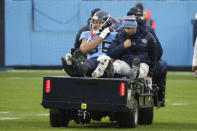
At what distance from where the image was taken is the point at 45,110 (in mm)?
16359

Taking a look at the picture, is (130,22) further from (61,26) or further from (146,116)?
(61,26)

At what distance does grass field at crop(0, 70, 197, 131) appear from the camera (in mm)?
12547

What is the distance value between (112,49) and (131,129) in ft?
5.40

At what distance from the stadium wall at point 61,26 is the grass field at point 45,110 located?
737 cm

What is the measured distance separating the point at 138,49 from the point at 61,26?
22184mm

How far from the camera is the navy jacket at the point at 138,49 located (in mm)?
13031

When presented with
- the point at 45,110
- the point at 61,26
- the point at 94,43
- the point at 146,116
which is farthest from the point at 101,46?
the point at 61,26

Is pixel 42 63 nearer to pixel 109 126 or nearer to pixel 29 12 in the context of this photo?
pixel 29 12

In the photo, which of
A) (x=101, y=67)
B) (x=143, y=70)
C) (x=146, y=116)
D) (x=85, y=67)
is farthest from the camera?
(x=146, y=116)

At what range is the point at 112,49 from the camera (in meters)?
13.0

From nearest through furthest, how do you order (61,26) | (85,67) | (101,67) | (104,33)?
1. (101,67)
2. (85,67)
3. (104,33)
4. (61,26)

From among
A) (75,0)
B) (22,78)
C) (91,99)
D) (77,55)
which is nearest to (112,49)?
(77,55)

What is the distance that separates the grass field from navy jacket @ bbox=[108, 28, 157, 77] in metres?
1.16

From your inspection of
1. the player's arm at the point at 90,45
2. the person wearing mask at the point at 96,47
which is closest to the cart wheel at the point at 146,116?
the person wearing mask at the point at 96,47
